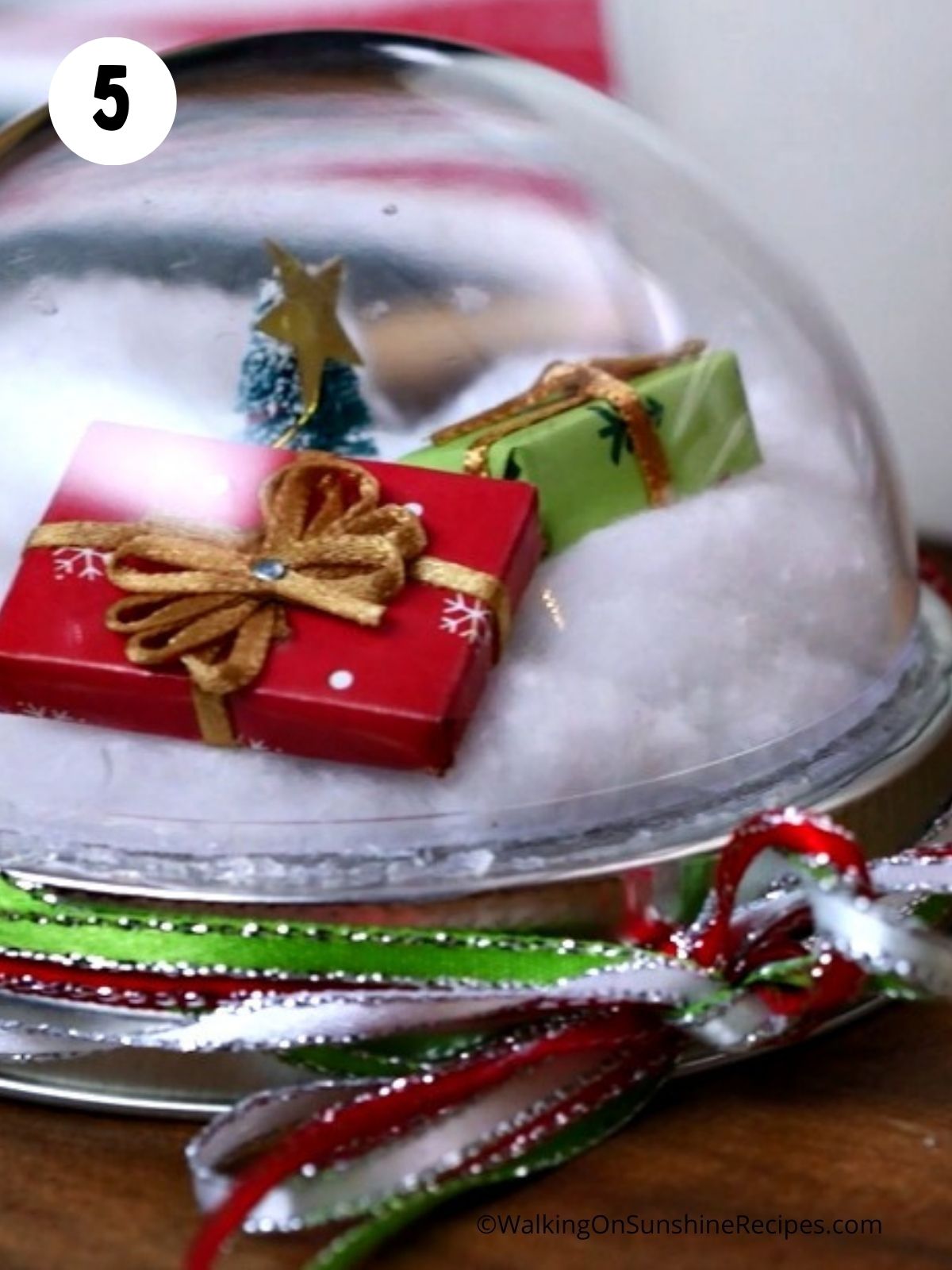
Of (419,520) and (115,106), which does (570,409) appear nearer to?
(419,520)

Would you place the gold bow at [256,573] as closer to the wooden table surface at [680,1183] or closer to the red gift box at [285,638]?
the red gift box at [285,638]

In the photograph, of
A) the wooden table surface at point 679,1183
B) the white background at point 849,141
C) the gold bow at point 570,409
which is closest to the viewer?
the wooden table surface at point 679,1183

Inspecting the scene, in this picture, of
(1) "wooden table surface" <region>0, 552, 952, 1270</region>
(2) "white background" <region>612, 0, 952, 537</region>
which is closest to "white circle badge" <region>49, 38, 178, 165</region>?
(1) "wooden table surface" <region>0, 552, 952, 1270</region>

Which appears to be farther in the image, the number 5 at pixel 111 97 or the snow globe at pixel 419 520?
the number 5 at pixel 111 97

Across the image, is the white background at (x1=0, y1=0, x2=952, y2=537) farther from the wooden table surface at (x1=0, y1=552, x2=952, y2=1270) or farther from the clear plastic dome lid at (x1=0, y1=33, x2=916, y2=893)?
the wooden table surface at (x1=0, y1=552, x2=952, y2=1270)

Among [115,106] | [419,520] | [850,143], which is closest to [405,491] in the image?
[419,520]

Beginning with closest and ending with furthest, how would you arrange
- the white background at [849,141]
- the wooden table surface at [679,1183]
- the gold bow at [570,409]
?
the wooden table surface at [679,1183]
the gold bow at [570,409]
the white background at [849,141]

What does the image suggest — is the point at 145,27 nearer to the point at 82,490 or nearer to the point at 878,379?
the point at 878,379

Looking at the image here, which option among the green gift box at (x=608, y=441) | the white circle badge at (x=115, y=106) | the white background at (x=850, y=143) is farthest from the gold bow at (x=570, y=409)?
the white background at (x=850, y=143)
